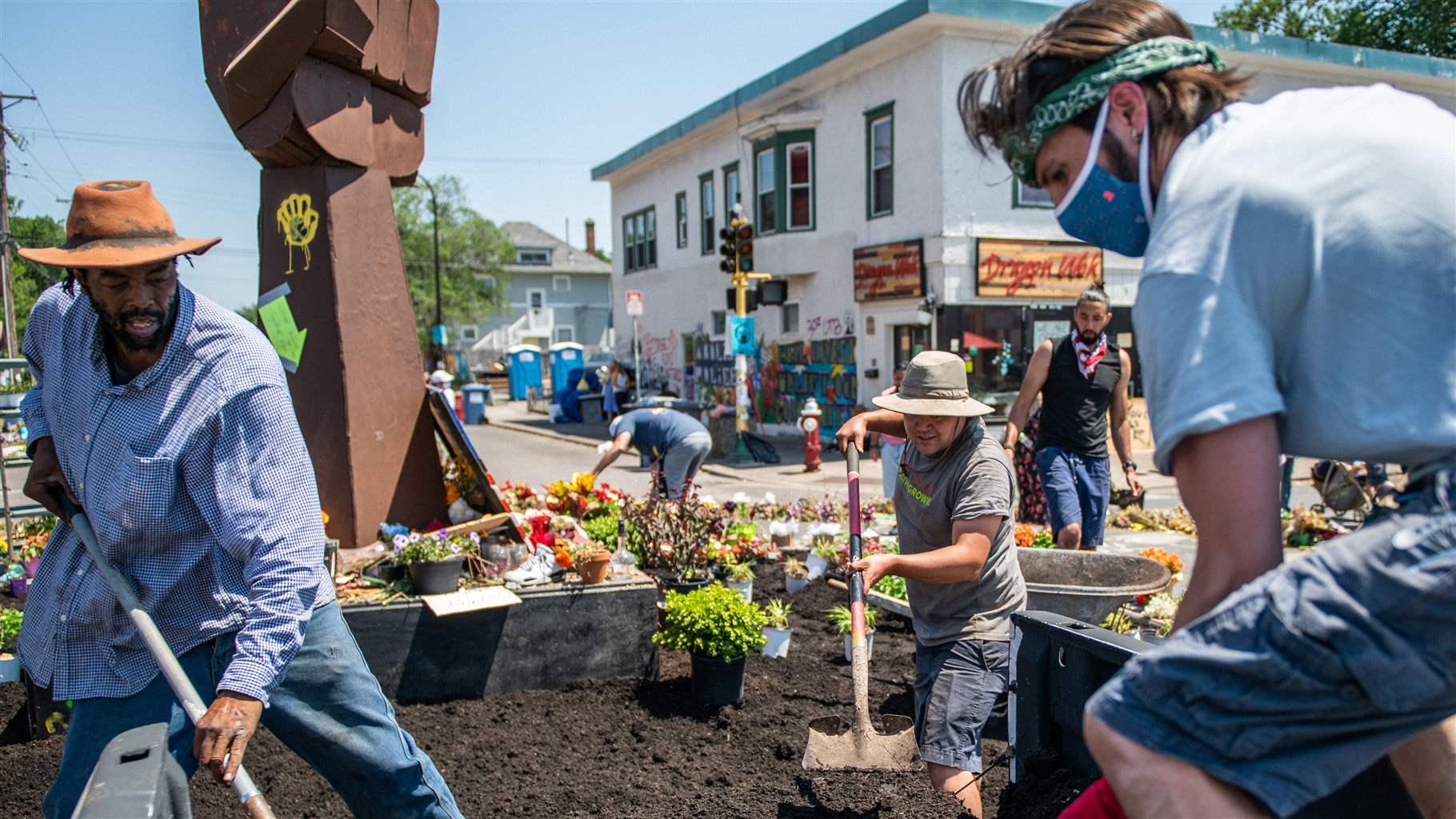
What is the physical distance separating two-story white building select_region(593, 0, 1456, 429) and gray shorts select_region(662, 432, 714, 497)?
6.85 m

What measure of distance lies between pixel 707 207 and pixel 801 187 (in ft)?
15.2

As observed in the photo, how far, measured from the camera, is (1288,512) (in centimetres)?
1034

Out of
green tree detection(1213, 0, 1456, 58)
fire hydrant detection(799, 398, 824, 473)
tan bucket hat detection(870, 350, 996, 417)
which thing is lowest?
fire hydrant detection(799, 398, 824, 473)

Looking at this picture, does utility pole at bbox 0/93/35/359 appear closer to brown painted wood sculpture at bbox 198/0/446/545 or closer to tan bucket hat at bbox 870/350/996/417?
brown painted wood sculpture at bbox 198/0/446/545

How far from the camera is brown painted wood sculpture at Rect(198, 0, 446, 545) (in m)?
5.80

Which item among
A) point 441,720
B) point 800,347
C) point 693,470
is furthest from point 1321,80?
point 441,720

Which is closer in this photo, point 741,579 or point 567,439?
point 741,579

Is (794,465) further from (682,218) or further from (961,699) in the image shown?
(961,699)

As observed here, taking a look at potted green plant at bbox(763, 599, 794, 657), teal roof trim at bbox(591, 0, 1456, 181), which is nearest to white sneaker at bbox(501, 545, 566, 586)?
potted green plant at bbox(763, 599, 794, 657)

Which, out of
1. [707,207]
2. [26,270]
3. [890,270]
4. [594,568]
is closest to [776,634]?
[594,568]

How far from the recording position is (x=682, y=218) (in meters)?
26.5

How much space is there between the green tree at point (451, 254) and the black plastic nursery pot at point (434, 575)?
151 ft

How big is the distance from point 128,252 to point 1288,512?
10.9 m

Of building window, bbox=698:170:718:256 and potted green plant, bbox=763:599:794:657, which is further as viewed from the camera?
building window, bbox=698:170:718:256
